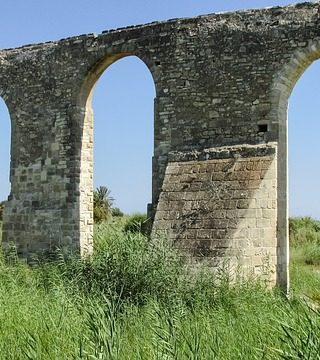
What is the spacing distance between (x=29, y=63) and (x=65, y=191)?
2.79 meters

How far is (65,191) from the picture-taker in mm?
12055

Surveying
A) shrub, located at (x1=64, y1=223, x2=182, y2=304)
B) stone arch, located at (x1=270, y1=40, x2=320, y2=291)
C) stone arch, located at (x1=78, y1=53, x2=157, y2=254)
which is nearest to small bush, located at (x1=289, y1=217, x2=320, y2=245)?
stone arch, located at (x1=78, y1=53, x2=157, y2=254)

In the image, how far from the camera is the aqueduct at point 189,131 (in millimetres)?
9312

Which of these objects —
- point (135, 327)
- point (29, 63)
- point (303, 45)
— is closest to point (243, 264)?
point (135, 327)

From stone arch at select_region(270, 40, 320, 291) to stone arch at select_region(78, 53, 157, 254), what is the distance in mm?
3018

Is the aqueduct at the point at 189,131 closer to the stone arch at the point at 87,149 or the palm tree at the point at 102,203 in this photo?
the stone arch at the point at 87,149

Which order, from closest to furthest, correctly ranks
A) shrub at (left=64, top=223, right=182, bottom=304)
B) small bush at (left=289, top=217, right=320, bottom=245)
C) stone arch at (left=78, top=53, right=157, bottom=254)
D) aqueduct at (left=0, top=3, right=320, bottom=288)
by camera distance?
1. shrub at (left=64, top=223, right=182, bottom=304)
2. aqueduct at (left=0, top=3, right=320, bottom=288)
3. stone arch at (left=78, top=53, right=157, bottom=254)
4. small bush at (left=289, top=217, right=320, bottom=245)

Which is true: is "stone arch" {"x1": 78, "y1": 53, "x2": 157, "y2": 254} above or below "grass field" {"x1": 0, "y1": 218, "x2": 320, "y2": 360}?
above

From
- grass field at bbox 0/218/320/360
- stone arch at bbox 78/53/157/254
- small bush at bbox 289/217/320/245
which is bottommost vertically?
grass field at bbox 0/218/320/360

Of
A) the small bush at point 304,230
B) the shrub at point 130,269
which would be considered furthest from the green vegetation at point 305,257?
the shrub at point 130,269

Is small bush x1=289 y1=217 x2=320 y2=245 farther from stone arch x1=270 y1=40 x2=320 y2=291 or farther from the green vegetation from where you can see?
stone arch x1=270 y1=40 x2=320 y2=291

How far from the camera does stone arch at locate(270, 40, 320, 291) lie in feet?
32.0

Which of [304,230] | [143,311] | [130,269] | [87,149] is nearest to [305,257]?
[304,230]

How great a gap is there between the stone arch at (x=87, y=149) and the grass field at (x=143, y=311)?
1343 millimetres
